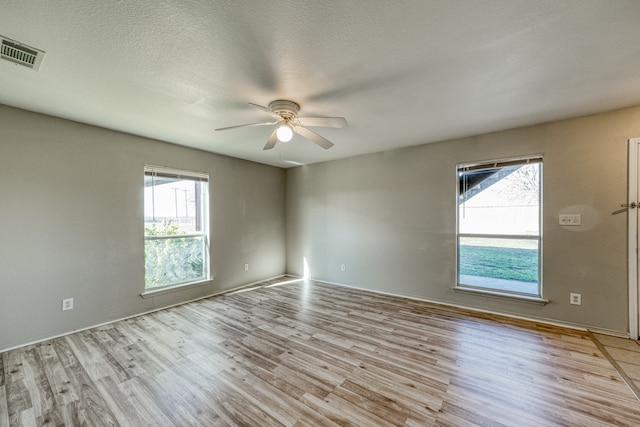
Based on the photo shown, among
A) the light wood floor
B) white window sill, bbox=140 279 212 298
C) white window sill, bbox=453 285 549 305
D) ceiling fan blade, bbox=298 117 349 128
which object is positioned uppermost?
ceiling fan blade, bbox=298 117 349 128

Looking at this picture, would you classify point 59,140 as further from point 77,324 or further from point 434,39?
point 434,39

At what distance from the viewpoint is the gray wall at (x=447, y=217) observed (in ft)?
8.84

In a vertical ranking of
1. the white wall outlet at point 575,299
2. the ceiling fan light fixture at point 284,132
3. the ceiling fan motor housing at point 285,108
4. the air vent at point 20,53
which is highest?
the air vent at point 20,53

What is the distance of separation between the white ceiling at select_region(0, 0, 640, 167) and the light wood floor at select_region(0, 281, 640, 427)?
241 centimetres

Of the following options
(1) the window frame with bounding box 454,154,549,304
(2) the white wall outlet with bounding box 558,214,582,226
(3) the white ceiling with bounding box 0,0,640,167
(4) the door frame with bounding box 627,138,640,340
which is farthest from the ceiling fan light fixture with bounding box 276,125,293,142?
(4) the door frame with bounding box 627,138,640,340

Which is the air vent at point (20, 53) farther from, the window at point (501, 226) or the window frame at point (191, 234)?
the window at point (501, 226)

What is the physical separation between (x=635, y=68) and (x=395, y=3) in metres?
2.10

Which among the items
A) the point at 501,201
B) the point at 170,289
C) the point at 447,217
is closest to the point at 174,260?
the point at 170,289

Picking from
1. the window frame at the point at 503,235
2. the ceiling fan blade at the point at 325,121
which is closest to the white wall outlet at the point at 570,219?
the window frame at the point at 503,235

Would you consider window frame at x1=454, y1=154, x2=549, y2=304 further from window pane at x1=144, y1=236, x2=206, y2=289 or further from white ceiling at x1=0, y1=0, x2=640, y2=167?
window pane at x1=144, y1=236, x2=206, y2=289

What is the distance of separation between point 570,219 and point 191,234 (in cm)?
511

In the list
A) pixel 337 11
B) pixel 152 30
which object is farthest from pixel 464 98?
pixel 152 30

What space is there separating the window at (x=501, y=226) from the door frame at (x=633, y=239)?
708 mm

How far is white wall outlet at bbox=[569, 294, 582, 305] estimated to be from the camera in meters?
2.82
